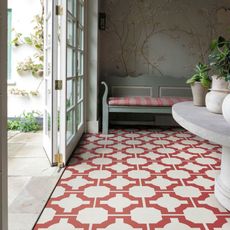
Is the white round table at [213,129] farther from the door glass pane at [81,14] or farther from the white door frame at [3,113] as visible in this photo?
the door glass pane at [81,14]

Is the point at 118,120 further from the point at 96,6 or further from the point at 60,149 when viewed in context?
the point at 60,149

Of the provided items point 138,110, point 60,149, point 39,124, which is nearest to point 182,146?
point 138,110

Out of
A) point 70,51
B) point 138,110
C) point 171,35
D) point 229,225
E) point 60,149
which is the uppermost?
point 171,35

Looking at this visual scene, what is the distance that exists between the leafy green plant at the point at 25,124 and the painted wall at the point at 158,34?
1411 mm

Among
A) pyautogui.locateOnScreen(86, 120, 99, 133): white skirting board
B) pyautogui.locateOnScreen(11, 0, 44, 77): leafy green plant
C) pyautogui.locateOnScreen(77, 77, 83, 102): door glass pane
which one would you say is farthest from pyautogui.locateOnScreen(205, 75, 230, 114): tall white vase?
pyautogui.locateOnScreen(11, 0, 44, 77): leafy green plant

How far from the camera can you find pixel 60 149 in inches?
128

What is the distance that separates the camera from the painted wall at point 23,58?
539cm

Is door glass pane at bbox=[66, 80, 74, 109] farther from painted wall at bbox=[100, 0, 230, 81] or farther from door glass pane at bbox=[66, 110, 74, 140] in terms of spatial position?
painted wall at bbox=[100, 0, 230, 81]

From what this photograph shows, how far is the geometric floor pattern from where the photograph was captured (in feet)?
6.98

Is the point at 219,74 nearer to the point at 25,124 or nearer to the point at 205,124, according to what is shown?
the point at 205,124

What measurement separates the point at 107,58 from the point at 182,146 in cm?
228

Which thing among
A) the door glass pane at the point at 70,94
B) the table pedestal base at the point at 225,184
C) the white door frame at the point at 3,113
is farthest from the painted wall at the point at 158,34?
the white door frame at the point at 3,113

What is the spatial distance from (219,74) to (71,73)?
186cm

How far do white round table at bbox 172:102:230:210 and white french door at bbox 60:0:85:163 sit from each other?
1.17 metres
